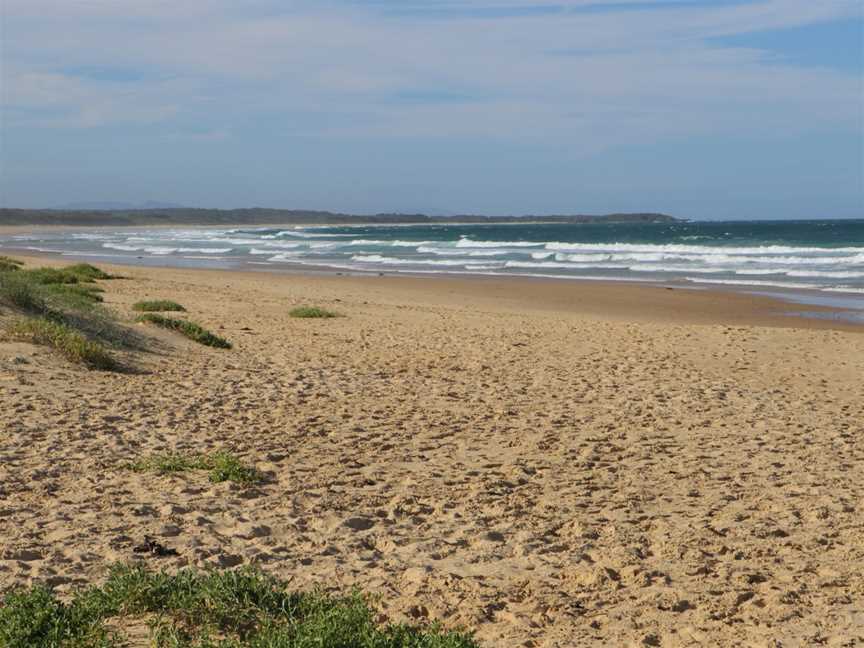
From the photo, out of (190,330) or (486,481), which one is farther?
(190,330)

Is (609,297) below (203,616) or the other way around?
the other way around

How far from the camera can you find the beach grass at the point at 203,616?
12.6 ft

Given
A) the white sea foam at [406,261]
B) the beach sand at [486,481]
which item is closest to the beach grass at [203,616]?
the beach sand at [486,481]

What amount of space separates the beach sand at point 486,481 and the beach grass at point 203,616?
326mm

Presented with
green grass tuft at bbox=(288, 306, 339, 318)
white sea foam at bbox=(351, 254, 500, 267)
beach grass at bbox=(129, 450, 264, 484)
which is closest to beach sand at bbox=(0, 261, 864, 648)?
beach grass at bbox=(129, 450, 264, 484)

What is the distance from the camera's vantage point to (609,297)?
24812 millimetres

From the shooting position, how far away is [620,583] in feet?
16.1

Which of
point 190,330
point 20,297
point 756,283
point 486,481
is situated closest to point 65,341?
Answer: point 20,297

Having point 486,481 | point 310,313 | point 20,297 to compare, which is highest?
point 20,297

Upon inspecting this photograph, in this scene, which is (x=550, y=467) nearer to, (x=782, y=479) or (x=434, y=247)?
(x=782, y=479)

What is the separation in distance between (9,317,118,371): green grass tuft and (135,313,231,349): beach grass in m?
1.84

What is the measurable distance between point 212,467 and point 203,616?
2586 millimetres

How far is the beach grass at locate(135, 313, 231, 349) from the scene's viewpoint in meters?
12.5

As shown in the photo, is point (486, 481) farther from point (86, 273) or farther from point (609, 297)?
point (86, 273)
